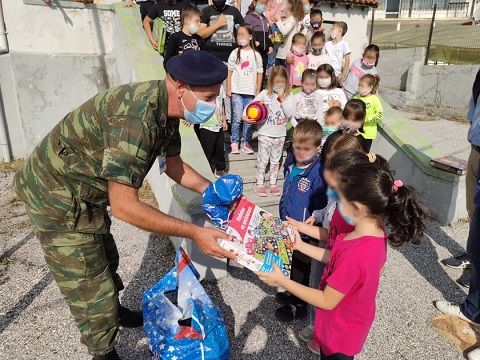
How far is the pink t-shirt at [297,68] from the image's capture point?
608 centimetres

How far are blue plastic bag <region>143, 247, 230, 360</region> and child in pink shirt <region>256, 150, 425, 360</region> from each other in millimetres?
678

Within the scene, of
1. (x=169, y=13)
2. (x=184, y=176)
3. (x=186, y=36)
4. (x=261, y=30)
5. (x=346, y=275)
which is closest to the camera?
(x=346, y=275)

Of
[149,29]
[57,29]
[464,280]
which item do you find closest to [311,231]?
[464,280]

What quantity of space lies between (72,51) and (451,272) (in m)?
6.32

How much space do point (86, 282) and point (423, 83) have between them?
1164 centimetres

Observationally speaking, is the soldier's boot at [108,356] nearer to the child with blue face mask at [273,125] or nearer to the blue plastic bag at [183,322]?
the blue plastic bag at [183,322]

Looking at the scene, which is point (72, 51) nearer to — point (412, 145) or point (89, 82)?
point (89, 82)

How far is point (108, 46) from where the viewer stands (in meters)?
6.74

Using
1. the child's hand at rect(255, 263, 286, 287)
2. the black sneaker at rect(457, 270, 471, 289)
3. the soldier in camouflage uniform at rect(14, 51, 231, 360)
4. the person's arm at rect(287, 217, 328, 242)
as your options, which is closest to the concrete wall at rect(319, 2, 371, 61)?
the black sneaker at rect(457, 270, 471, 289)

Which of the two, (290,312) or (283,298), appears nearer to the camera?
(290,312)

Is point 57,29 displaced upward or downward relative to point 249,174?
upward

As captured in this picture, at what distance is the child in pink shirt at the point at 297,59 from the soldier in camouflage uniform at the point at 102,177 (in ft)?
13.4

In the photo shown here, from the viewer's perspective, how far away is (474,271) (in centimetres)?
298

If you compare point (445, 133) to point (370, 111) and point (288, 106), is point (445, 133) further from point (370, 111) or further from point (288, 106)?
point (288, 106)
